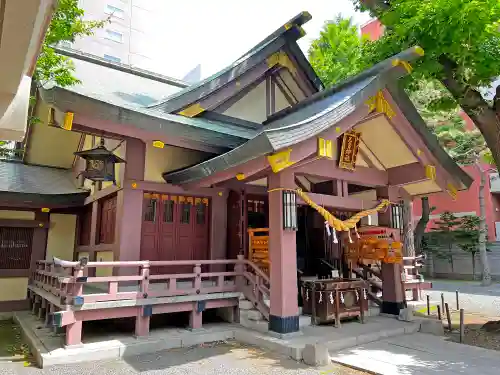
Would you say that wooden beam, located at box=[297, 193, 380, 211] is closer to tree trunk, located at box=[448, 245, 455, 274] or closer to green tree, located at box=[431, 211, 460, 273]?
green tree, located at box=[431, 211, 460, 273]

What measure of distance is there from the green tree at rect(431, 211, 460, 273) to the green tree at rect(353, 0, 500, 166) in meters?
20.4

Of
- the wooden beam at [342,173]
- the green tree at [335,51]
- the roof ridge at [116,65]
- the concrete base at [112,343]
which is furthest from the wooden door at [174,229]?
the green tree at [335,51]

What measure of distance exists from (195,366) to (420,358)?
403 cm

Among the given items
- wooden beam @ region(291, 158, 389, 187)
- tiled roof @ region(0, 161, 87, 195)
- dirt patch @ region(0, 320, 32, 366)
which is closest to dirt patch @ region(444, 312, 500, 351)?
wooden beam @ region(291, 158, 389, 187)

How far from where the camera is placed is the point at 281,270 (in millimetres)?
7414

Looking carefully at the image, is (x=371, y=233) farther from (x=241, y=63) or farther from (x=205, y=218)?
(x=241, y=63)

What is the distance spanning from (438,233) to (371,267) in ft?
60.4

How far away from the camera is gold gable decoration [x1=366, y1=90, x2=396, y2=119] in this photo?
814cm

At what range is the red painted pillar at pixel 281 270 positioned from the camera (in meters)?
7.39

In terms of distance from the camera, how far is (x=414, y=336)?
8.38 metres

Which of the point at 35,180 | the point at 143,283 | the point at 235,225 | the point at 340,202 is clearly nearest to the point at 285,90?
the point at 235,225

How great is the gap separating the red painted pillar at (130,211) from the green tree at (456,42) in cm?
702

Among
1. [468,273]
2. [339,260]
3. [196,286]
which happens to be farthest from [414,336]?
[468,273]

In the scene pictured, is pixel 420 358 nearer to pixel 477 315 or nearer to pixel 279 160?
pixel 279 160
